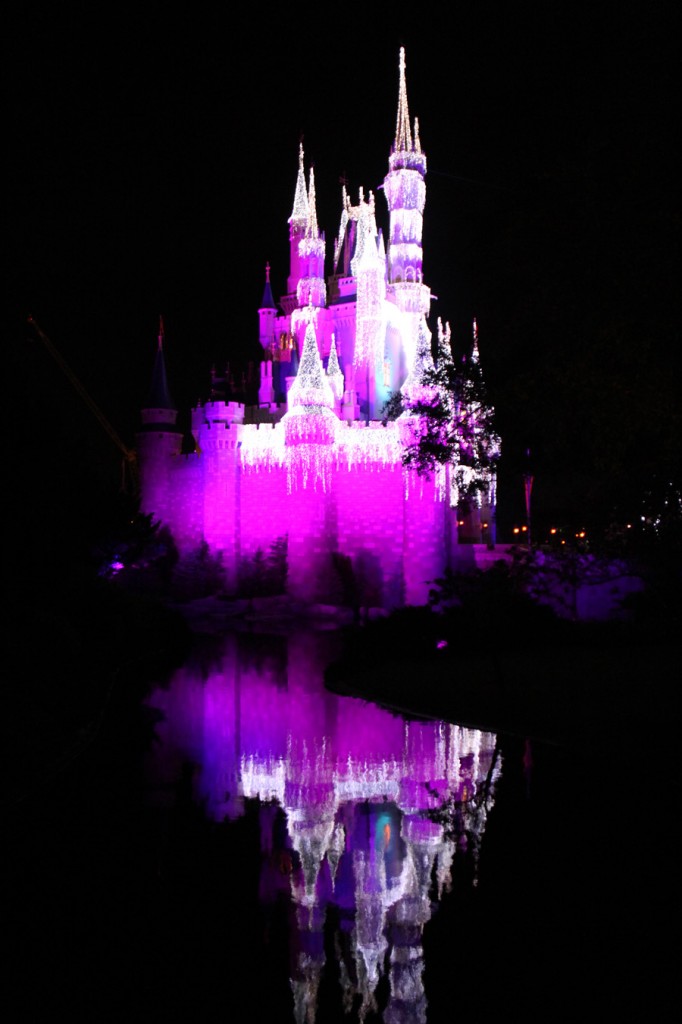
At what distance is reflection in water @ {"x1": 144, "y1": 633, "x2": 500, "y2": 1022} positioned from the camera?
5.02 metres

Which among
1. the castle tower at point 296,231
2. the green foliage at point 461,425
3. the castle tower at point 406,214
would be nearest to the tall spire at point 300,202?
the castle tower at point 296,231

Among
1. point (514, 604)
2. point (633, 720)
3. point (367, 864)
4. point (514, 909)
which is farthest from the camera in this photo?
point (514, 604)

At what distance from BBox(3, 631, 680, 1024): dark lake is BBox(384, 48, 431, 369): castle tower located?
108 ft

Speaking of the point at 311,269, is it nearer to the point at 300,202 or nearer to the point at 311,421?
the point at 300,202

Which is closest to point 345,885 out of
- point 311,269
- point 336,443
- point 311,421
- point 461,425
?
point 461,425

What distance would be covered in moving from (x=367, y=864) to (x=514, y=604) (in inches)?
558

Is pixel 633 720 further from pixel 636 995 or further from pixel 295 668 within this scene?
pixel 295 668

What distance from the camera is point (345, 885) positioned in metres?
6.07

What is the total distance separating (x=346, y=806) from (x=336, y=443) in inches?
1233

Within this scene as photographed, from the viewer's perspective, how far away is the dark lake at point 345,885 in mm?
4570

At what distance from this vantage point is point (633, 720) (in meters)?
11.4

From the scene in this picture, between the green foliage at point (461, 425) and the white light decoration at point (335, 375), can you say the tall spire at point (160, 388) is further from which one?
the green foliage at point (461, 425)

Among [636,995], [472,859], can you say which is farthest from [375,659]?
[636,995]

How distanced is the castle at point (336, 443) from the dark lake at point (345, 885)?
84.2 ft
